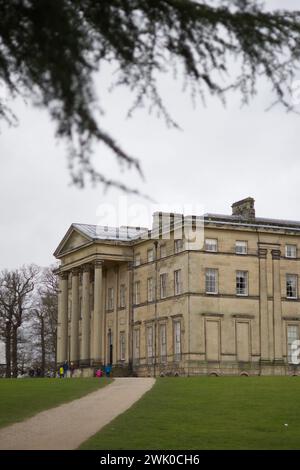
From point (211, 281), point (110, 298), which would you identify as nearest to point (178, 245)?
point (211, 281)

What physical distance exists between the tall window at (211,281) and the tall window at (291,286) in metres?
6.55

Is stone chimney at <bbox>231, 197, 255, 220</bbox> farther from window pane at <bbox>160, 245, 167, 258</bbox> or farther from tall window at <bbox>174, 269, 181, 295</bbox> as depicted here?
tall window at <bbox>174, 269, 181, 295</bbox>

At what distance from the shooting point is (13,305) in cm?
8744

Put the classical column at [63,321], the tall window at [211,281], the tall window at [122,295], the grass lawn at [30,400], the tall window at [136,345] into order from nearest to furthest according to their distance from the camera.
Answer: the grass lawn at [30,400] → the tall window at [211,281] → the tall window at [136,345] → the tall window at [122,295] → the classical column at [63,321]

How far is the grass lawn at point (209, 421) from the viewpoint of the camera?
676 inches

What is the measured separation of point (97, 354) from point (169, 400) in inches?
1654

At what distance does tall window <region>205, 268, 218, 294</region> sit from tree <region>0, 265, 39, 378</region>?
95.5 ft

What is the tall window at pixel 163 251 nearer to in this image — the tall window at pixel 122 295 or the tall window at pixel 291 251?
the tall window at pixel 122 295

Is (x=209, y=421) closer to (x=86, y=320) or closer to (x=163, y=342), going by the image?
(x=163, y=342)

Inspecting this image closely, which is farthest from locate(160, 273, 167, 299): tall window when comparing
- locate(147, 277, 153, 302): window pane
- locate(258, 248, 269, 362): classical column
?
locate(258, 248, 269, 362): classical column

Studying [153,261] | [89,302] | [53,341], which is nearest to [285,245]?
[153,261]

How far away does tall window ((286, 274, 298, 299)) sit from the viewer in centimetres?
6656

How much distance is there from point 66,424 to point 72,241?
56.1 metres

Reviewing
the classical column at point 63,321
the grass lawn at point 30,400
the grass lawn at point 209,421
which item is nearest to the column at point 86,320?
the classical column at point 63,321
